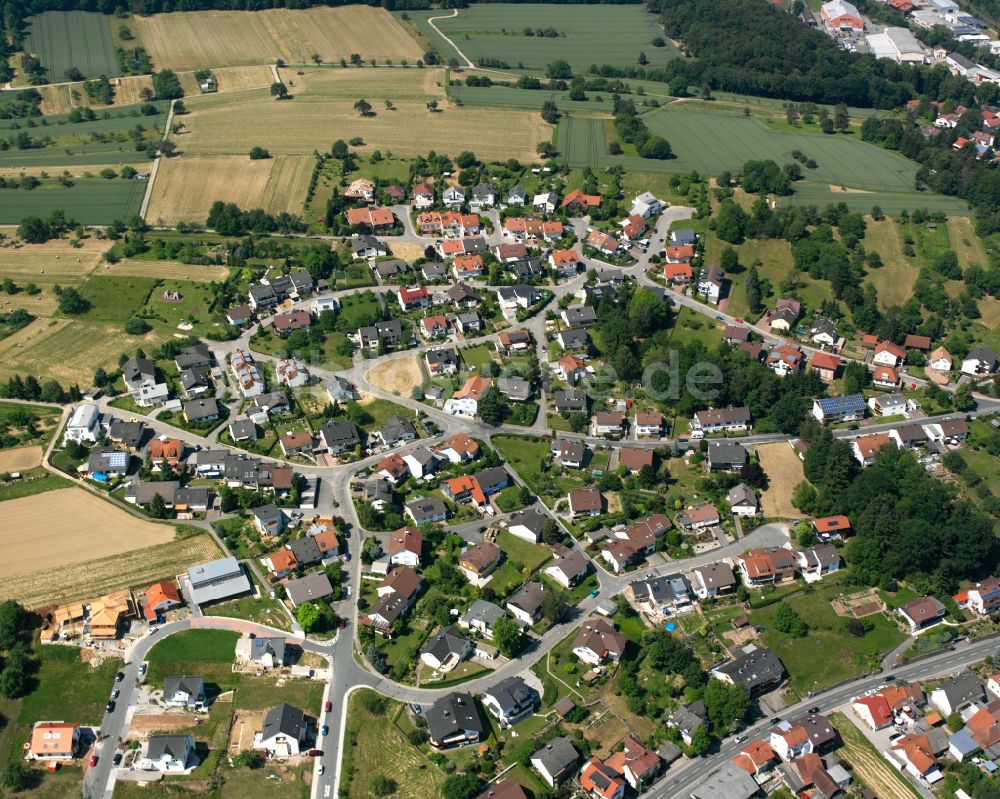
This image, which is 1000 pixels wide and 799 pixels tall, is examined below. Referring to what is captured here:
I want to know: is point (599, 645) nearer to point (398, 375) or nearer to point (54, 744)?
point (54, 744)

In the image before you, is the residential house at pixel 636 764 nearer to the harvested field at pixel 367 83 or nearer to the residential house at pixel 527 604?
the residential house at pixel 527 604

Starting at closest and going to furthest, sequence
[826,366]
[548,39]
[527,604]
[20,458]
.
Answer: [527,604] < [20,458] < [826,366] < [548,39]

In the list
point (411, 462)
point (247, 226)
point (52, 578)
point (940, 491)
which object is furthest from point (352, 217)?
point (940, 491)

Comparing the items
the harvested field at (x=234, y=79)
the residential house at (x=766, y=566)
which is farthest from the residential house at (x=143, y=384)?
the harvested field at (x=234, y=79)

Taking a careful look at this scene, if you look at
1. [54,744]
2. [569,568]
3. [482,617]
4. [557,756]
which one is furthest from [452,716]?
[54,744]

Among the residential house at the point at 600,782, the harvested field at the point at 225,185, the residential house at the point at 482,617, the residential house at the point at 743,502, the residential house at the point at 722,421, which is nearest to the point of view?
the residential house at the point at 600,782

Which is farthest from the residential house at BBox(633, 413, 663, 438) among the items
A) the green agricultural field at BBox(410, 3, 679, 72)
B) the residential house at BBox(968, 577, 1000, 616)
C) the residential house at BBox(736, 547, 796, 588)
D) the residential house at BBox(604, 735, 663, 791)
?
the green agricultural field at BBox(410, 3, 679, 72)
